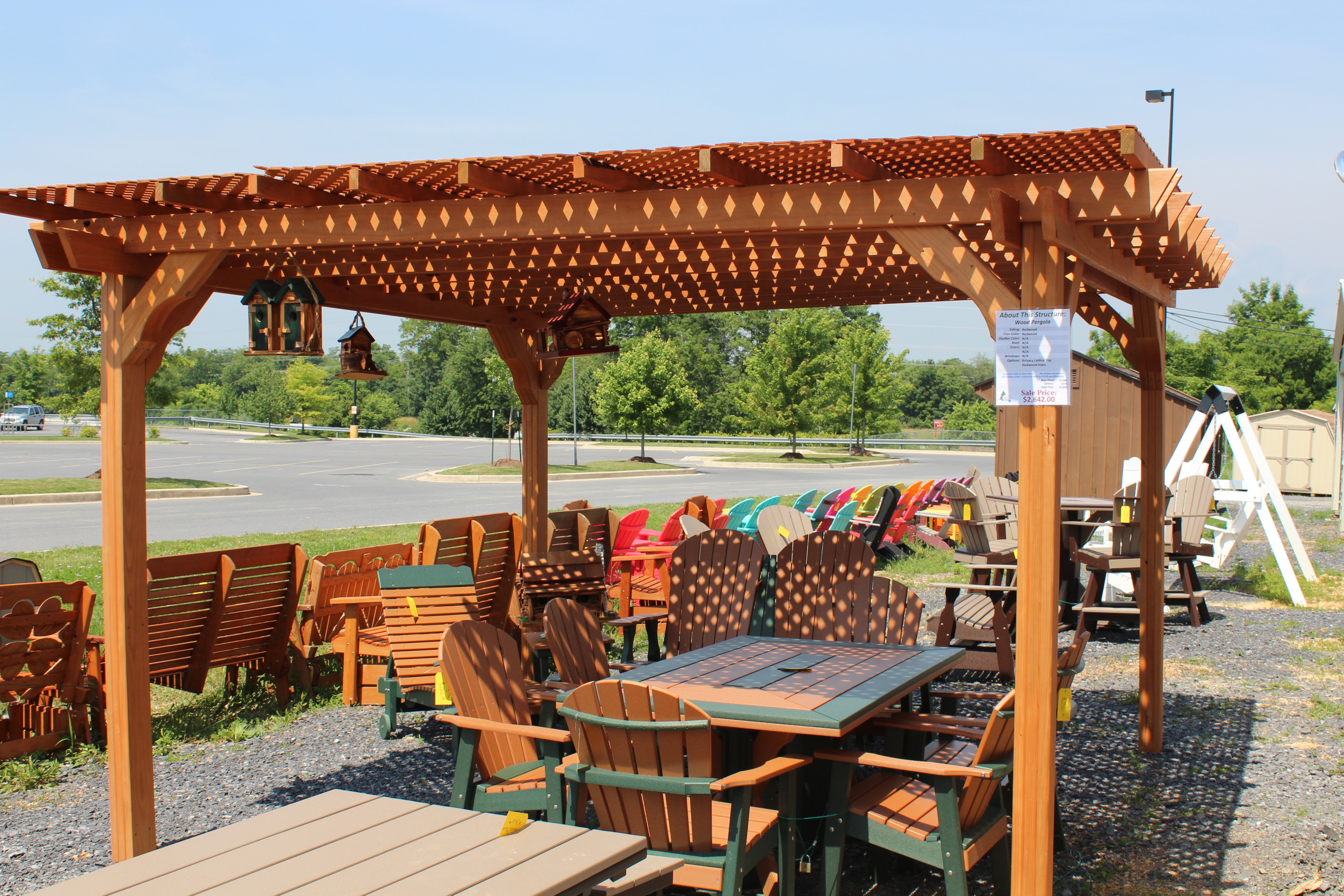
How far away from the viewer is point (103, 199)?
432 centimetres

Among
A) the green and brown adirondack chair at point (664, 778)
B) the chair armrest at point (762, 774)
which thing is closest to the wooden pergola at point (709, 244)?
the chair armrest at point (762, 774)

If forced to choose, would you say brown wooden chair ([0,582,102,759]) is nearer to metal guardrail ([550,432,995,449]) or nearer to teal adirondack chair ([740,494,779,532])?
teal adirondack chair ([740,494,779,532])

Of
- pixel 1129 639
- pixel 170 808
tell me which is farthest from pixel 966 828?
pixel 1129 639

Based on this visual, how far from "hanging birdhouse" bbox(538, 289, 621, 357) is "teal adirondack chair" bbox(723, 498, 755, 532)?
5.06m

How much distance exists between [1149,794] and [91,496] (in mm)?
20341

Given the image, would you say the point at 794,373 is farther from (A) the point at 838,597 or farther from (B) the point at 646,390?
(A) the point at 838,597

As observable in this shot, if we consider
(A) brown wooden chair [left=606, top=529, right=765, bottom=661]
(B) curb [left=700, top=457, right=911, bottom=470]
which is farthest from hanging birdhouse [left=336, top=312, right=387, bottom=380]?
(B) curb [left=700, top=457, right=911, bottom=470]

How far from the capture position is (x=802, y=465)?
3594 cm

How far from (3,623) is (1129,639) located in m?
8.28

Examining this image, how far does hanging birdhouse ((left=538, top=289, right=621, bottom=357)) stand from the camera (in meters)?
6.21

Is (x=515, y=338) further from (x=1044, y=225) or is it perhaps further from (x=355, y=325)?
(x=1044, y=225)

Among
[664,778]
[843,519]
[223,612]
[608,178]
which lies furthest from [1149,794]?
[843,519]

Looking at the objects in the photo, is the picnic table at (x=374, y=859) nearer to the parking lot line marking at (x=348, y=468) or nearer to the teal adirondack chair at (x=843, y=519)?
the teal adirondack chair at (x=843, y=519)

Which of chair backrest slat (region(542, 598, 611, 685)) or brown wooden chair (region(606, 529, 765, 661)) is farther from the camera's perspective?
brown wooden chair (region(606, 529, 765, 661))
